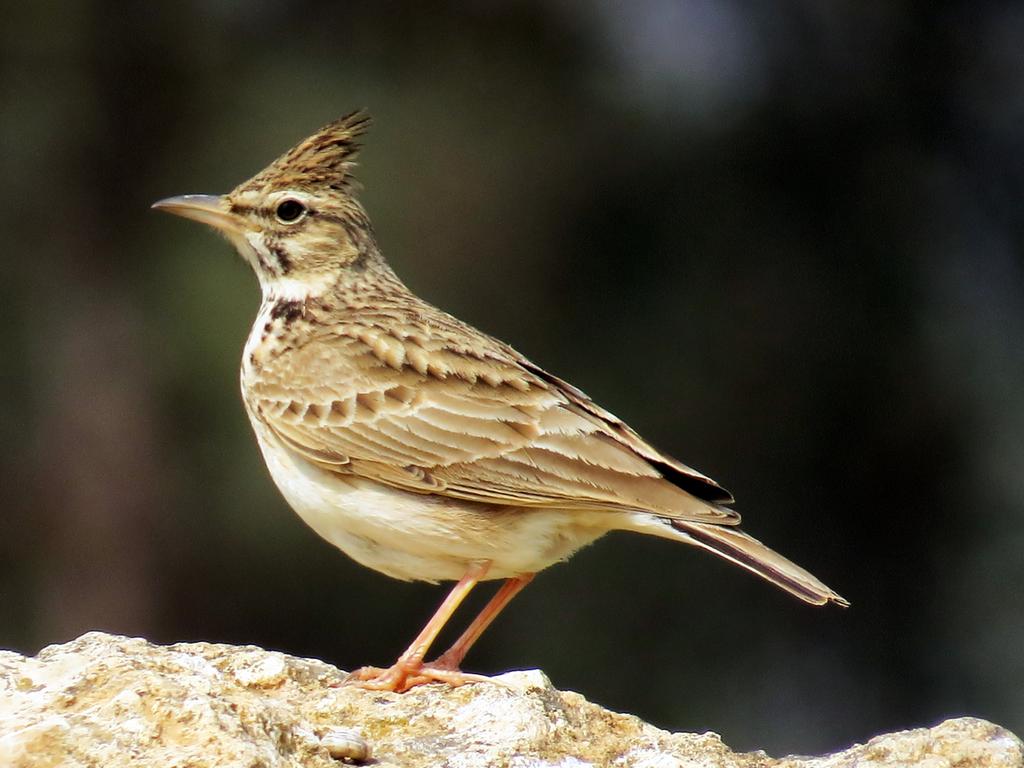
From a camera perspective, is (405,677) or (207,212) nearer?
(405,677)

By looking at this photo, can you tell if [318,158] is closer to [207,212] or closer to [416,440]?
[207,212]

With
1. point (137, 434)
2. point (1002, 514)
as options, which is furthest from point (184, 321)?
Result: point (1002, 514)

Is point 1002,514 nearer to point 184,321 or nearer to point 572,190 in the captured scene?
point 572,190

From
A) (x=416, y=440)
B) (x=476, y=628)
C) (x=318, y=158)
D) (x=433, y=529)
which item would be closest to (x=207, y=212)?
(x=318, y=158)

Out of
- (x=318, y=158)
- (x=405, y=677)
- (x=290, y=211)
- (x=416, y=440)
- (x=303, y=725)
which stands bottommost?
(x=405, y=677)

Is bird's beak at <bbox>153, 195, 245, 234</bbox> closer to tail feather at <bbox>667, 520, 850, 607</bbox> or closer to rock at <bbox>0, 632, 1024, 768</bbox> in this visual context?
rock at <bbox>0, 632, 1024, 768</bbox>

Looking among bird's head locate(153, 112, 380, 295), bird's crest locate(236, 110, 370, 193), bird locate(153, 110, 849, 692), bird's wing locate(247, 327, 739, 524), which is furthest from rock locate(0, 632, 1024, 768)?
bird's crest locate(236, 110, 370, 193)
